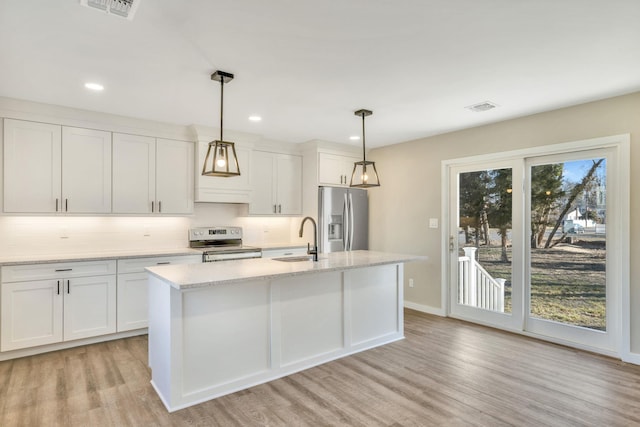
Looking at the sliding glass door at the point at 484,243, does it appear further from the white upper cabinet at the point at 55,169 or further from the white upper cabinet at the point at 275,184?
the white upper cabinet at the point at 55,169

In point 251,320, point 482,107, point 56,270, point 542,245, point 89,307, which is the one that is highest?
point 482,107

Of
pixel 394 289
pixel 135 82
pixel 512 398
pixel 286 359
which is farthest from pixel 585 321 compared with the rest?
pixel 135 82

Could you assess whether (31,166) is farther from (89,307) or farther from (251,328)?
(251,328)

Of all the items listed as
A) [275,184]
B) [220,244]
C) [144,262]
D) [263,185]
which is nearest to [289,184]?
[275,184]

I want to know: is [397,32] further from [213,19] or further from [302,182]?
[302,182]

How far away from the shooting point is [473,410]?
2521mm

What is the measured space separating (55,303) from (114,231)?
3.42ft

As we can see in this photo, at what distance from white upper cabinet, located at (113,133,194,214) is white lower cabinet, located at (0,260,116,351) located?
79 cm

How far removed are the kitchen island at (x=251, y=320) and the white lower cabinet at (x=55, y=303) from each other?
123cm

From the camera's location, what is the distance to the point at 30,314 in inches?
136

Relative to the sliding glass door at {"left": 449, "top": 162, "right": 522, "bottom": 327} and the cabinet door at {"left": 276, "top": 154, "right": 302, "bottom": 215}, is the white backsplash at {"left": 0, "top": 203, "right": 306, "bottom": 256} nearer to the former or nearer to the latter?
the cabinet door at {"left": 276, "top": 154, "right": 302, "bottom": 215}

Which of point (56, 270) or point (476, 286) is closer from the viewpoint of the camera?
point (56, 270)

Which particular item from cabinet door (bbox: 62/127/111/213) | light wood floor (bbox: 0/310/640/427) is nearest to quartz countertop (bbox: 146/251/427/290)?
light wood floor (bbox: 0/310/640/427)

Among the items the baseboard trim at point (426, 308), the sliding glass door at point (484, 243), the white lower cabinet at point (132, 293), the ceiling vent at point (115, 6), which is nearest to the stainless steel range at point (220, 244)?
the white lower cabinet at point (132, 293)
